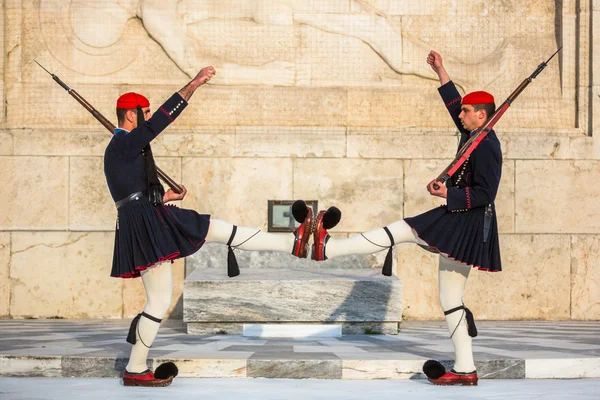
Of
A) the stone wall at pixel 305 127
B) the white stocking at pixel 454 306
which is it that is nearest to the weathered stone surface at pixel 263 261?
the stone wall at pixel 305 127

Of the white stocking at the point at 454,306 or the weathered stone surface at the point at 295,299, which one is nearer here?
the white stocking at the point at 454,306

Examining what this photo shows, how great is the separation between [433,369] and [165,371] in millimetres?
1624

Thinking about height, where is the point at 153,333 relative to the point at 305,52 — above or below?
below

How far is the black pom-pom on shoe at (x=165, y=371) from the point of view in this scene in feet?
19.5

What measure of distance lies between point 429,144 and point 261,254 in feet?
7.10

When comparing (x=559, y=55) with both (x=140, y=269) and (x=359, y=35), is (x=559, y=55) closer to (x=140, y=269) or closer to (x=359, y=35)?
(x=359, y=35)

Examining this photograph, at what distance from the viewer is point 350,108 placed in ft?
35.3

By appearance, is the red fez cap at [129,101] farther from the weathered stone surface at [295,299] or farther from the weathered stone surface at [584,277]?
the weathered stone surface at [584,277]

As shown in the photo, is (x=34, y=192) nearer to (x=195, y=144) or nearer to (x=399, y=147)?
(x=195, y=144)

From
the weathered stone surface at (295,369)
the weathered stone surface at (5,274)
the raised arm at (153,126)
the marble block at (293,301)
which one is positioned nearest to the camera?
the raised arm at (153,126)

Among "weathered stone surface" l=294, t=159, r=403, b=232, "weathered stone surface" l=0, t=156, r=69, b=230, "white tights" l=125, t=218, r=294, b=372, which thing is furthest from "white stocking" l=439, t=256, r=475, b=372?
"weathered stone surface" l=0, t=156, r=69, b=230

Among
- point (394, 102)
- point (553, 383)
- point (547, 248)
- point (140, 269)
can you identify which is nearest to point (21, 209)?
point (394, 102)

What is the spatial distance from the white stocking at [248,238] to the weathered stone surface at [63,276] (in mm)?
4415

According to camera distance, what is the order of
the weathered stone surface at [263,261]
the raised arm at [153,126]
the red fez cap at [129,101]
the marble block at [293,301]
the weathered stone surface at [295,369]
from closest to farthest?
the raised arm at [153,126], the red fez cap at [129,101], the weathered stone surface at [295,369], the marble block at [293,301], the weathered stone surface at [263,261]
